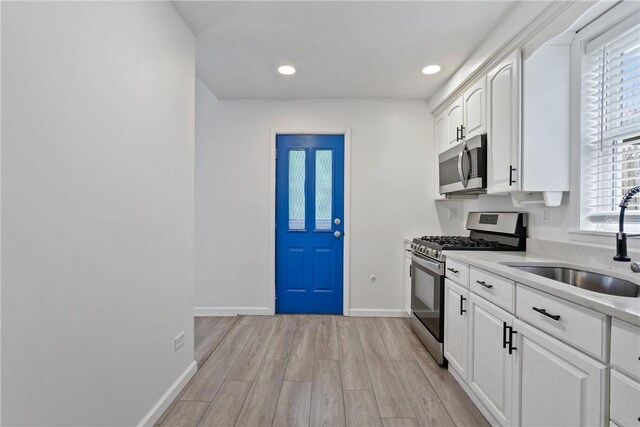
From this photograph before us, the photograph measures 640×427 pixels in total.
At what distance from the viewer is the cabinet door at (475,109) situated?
2.34 metres

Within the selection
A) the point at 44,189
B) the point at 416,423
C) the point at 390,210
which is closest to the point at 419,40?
the point at 390,210

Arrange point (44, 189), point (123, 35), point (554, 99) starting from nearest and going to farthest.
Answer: point (44, 189) → point (123, 35) → point (554, 99)

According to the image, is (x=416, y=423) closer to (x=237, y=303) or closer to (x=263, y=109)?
(x=237, y=303)

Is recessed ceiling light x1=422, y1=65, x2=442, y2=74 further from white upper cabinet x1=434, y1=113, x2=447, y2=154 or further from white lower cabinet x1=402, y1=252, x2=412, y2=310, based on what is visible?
white lower cabinet x1=402, y1=252, x2=412, y2=310

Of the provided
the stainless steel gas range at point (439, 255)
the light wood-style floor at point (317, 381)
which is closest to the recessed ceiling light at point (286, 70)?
the stainless steel gas range at point (439, 255)

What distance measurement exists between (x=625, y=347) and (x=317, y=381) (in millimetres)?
1748

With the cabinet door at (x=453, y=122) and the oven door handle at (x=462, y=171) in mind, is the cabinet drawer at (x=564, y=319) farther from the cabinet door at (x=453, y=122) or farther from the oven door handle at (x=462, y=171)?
the cabinet door at (x=453, y=122)

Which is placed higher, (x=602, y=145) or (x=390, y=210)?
(x=602, y=145)

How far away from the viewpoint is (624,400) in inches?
36.8

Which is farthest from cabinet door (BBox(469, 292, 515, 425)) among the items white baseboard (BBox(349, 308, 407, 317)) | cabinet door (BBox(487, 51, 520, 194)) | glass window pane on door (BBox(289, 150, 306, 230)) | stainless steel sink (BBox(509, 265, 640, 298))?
glass window pane on door (BBox(289, 150, 306, 230))

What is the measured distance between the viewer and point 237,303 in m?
3.50

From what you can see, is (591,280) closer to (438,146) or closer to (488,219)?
(488,219)

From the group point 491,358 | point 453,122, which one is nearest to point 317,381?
point 491,358

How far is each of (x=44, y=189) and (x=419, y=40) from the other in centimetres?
246
